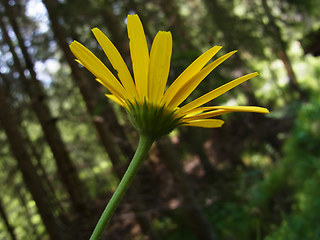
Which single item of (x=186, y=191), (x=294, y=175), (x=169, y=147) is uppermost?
(x=169, y=147)

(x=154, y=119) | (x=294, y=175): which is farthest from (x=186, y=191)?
(x=154, y=119)

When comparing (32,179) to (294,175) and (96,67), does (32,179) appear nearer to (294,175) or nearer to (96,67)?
(96,67)

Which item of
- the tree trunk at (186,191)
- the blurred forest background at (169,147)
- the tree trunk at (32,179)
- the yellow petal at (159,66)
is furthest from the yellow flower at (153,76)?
the tree trunk at (186,191)

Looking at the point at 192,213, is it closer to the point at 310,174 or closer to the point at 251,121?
the point at 310,174

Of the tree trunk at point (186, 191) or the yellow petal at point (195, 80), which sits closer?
the yellow petal at point (195, 80)

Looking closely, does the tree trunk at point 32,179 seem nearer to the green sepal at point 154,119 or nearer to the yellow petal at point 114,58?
the green sepal at point 154,119

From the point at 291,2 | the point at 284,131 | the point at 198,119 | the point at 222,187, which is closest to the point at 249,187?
the point at 222,187

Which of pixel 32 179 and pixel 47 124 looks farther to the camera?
pixel 47 124

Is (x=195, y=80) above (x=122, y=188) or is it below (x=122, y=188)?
above
